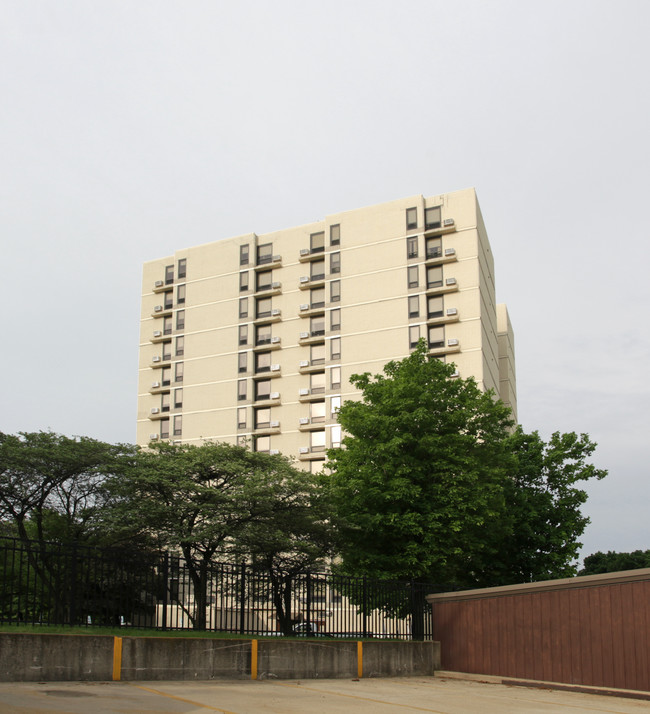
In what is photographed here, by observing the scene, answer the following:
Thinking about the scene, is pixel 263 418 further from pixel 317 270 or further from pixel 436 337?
pixel 436 337

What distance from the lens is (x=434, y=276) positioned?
6406 centimetres

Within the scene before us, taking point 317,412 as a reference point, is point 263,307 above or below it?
above

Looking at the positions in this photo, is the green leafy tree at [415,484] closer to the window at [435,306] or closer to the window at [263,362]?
the window at [435,306]

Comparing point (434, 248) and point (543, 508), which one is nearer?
point (543, 508)

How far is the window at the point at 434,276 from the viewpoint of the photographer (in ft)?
209

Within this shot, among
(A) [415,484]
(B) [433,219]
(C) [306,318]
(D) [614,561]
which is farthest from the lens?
(D) [614,561]

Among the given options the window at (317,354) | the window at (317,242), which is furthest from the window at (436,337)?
the window at (317,242)

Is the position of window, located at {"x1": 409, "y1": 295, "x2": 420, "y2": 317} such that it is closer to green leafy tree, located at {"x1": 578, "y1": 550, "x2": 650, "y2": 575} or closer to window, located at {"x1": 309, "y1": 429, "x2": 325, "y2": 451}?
window, located at {"x1": 309, "y1": 429, "x2": 325, "y2": 451}

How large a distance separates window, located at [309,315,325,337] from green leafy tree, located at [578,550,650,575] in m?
47.6

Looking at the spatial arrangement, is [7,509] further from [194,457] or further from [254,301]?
[254,301]

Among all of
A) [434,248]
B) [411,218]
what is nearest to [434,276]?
[434,248]

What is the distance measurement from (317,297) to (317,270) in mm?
2478

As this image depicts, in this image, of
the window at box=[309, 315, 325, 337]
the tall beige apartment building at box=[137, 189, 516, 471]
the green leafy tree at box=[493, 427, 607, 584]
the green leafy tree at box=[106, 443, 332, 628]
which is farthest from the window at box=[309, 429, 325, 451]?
the green leafy tree at box=[106, 443, 332, 628]

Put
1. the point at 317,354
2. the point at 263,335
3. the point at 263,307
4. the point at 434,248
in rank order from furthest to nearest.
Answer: the point at 263,307 → the point at 263,335 → the point at 317,354 → the point at 434,248
